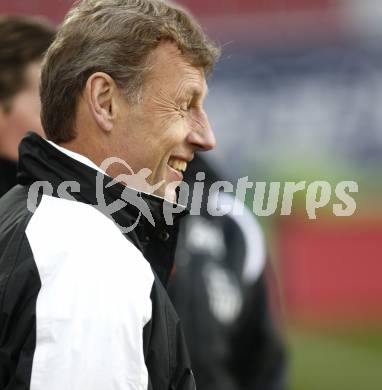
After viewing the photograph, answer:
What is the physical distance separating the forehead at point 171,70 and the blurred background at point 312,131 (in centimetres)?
962

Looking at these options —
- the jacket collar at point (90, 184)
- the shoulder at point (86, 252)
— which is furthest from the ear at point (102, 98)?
the shoulder at point (86, 252)

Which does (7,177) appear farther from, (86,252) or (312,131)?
(312,131)

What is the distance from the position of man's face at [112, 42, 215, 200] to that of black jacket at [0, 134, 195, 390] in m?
0.23

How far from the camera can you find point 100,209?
237cm

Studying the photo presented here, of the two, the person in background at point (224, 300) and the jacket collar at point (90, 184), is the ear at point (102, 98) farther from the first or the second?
the person in background at point (224, 300)

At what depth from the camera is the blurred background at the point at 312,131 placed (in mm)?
12461

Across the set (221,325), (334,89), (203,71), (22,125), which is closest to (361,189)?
(334,89)

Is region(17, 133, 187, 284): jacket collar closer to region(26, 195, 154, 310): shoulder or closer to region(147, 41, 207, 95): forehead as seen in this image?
region(26, 195, 154, 310): shoulder

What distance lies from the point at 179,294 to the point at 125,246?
2.02 meters

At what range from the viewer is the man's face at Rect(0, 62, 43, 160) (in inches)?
147

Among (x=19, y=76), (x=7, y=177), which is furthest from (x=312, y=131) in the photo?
(x=7, y=177)

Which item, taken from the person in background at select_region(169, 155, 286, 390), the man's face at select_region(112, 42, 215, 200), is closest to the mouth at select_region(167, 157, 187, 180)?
the man's face at select_region(112, 42, 215, 200)

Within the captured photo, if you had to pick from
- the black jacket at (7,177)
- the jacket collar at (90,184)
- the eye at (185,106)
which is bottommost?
the jacket collar at (90,184)

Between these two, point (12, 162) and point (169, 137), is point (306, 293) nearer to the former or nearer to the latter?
point (12, 162)
